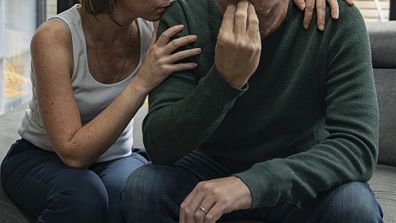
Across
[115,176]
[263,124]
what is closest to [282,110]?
[263,124]

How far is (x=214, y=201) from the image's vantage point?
119 centimetres

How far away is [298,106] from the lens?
1466 millimetres

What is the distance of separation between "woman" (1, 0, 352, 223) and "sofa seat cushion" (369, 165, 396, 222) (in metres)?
0.61

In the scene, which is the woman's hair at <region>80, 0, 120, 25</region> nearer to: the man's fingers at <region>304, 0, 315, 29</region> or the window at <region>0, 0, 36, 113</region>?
the man's fingers at <region>304, 0, 315, 29</region>

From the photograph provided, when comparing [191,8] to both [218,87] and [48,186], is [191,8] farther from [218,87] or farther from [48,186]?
[48,186]

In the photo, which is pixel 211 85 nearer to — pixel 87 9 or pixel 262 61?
pixel 262 61

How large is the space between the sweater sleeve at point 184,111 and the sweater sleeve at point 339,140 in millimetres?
131

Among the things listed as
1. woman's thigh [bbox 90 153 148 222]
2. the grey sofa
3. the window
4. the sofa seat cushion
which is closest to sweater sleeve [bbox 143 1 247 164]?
woman's thigh [bbox 90 153 148 222]

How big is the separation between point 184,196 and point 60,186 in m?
0.30

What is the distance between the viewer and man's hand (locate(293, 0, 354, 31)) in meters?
1.42

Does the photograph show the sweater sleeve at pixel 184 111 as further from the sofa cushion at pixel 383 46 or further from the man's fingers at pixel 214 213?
the sofa cushion at pixel 383 46

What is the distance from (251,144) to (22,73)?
2.36 meters

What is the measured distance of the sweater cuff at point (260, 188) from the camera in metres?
1.22

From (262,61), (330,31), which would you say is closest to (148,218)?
(262,61)
